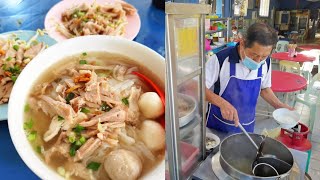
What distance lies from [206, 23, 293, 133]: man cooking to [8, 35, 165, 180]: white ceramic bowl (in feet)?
2.98

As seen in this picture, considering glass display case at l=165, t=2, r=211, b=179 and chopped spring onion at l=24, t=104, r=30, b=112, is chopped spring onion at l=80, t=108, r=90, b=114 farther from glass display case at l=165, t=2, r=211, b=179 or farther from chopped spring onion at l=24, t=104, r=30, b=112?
glass display case at l=165, t=2, r=211, b=179

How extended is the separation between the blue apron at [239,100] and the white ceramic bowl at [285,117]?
18 centimetres

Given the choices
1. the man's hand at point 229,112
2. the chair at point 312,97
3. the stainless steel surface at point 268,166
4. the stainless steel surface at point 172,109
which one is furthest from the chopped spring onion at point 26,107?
the chair at point 312,97

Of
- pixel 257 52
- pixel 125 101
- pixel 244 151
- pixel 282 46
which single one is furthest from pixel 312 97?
pixel 125 101

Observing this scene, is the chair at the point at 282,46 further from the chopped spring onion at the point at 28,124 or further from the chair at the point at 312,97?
the chopped spring onion at the point at 28,124

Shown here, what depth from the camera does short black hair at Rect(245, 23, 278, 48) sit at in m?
1.42

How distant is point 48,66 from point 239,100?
1.40 m

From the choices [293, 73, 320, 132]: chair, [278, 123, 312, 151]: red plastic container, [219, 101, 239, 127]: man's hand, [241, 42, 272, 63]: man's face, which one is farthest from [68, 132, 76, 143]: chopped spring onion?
[293, 73, 320, 132]: chair

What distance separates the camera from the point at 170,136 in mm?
908

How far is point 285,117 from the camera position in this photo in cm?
170

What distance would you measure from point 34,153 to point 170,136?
0.44 metres

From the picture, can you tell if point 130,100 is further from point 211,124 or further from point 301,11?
point 301,11

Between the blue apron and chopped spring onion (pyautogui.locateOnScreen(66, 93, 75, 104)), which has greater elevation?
chopped spring onion (pyautogui.locateOnScreen(66, 93, 75, 104))

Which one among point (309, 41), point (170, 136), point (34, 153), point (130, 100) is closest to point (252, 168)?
point (170, 136)
